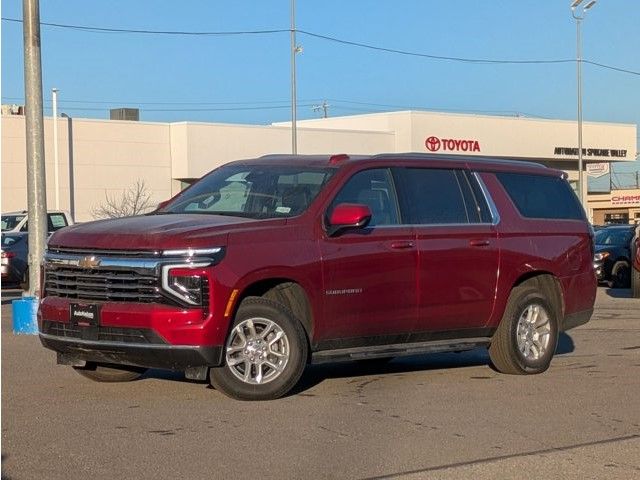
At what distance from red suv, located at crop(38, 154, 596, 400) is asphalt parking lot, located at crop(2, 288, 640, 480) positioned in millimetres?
337

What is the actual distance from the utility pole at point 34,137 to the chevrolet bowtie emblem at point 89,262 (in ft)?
20.0

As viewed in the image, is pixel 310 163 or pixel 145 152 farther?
pixel 145 152

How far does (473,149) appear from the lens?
57375 millimetres

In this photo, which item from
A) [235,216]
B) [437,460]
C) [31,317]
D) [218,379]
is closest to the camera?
[437,460]

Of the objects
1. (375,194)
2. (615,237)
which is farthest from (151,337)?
(615,237)

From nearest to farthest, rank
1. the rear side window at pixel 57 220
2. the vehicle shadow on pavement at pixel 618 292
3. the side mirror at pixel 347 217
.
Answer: the side mirror at pixel 347 217 → the vehicle shadow on pavement at pixel 618 292 → the rear side window at pixel 57 220

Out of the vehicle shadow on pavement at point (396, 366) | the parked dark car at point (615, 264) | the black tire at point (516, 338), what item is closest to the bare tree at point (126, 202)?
the parked dark car at point (615, 264)

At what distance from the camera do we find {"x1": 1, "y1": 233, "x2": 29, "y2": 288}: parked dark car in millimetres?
22094

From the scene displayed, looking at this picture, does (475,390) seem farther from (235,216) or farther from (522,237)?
(235,216)

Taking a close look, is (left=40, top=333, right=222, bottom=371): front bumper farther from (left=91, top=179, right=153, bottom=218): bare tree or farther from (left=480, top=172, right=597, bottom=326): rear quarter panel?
(left=91, top=179, right=153, bottom=218): bare tree

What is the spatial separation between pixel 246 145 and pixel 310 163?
1641 inches

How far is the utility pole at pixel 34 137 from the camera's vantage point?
1467 centimetres

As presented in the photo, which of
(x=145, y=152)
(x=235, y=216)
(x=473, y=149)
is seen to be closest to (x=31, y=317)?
(x=235, y=216)

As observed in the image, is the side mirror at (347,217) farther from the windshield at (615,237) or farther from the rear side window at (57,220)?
the windshield at (615,237)
